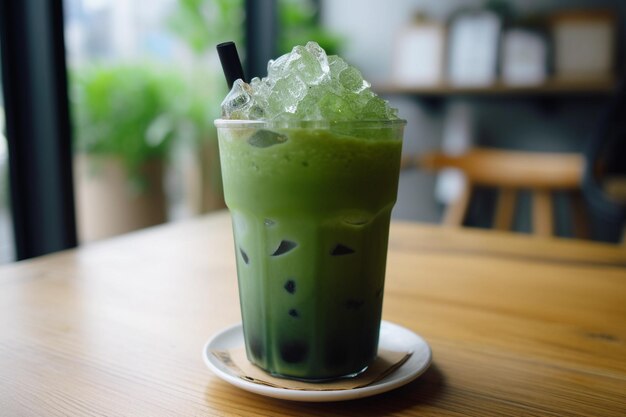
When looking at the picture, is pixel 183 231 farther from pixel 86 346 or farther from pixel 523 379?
pixel 523 379

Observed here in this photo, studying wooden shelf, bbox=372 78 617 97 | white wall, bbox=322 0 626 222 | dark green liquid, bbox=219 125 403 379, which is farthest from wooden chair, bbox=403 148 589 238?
dark green liquid, bbox=219 125 403 379

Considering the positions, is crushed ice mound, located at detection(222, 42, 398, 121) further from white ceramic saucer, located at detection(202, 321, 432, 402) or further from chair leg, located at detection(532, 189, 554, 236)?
chair leg, located at detection(532, 189, 554, 236)

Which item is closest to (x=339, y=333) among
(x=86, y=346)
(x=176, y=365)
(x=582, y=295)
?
(x=176, y=365)

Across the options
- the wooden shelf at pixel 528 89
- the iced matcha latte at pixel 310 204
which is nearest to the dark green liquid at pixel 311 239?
the iced matcha latte at pixel 310 204

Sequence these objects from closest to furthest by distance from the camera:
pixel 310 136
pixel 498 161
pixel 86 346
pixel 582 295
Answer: pixel 310 136, pixel 86 346, pixel 582 295, pixel 498 161

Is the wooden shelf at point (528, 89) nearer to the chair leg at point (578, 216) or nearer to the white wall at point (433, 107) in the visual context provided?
the white wall at point (433, 107)

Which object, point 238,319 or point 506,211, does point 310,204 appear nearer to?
point 238,319
